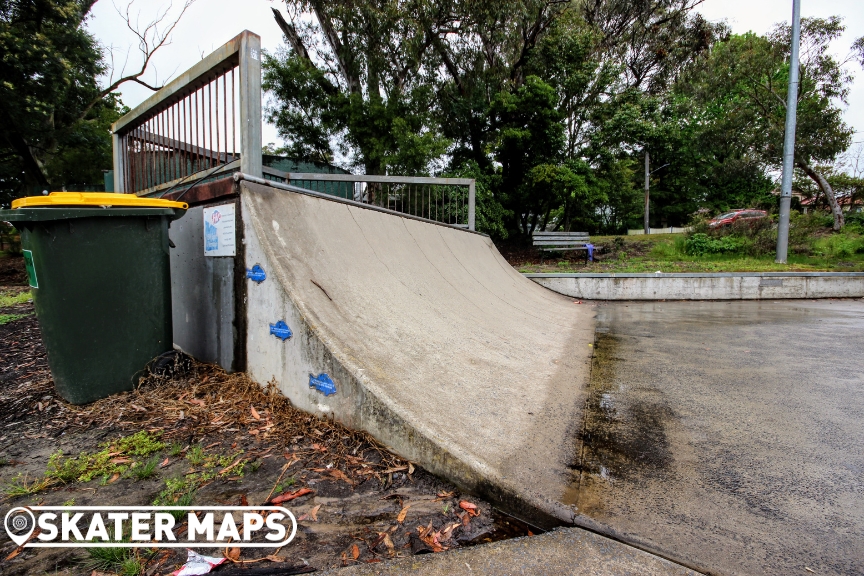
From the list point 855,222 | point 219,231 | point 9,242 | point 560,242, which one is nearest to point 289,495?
point 219,231

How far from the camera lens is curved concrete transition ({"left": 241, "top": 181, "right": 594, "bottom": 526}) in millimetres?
1970

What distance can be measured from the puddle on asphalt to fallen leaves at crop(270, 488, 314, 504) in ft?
3.58

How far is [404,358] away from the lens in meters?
2.67

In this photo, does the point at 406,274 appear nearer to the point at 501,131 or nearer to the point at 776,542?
the point at 776,542

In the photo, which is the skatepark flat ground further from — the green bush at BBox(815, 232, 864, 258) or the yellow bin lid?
the green bush at BBox(815, 232, 864, 258)

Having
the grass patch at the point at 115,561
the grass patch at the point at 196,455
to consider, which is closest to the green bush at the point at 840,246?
the grass patch at the point at 196,455

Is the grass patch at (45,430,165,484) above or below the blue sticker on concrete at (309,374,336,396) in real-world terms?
below

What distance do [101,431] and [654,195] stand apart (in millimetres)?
34199

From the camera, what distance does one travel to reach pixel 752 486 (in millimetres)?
1877

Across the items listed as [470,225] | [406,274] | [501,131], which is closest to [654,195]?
[501,131]

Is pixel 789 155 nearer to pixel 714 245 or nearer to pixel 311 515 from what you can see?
pixel 714 245

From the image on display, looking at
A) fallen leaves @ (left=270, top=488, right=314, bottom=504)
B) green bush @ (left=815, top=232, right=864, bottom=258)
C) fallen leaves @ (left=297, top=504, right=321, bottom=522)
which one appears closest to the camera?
fallen leaves @ (left=297, top=504, right=321, bottom=522)

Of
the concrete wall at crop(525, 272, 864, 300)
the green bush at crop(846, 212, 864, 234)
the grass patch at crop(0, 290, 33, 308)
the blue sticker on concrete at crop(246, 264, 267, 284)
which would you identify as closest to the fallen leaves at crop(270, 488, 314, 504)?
the blue sticker on concrete at crop(246, 264, 267, 284)

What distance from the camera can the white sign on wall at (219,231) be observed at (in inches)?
113
